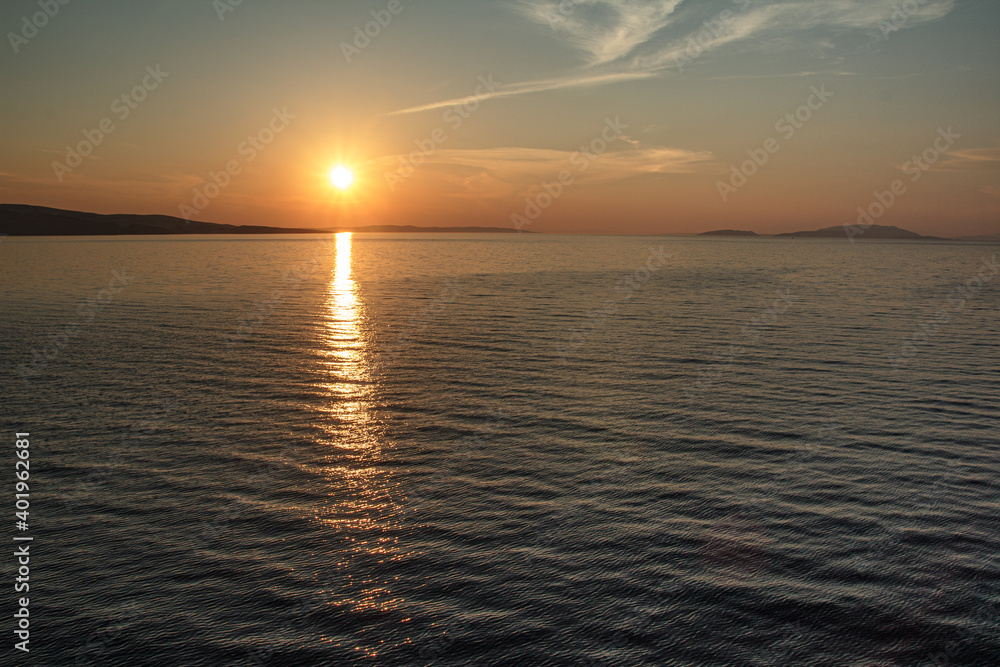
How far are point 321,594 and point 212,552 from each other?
77.5 inches

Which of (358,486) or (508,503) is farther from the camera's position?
(358,486)

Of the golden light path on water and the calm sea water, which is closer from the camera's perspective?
the calm sea water

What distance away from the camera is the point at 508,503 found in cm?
1030

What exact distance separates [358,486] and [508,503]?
2616 mm

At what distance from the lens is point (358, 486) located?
1096 cm

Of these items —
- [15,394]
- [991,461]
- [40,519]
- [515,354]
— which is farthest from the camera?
[515,354]

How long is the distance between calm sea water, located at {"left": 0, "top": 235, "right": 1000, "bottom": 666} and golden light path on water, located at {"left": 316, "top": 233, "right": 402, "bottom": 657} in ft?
0.20

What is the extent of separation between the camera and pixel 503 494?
10.6 m

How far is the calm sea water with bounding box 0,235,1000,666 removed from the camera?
22.8 ft

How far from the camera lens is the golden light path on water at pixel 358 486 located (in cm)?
791

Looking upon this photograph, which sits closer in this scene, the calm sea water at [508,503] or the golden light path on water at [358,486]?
the calm sea water at [508,503]

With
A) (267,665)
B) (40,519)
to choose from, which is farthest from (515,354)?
(267,665)

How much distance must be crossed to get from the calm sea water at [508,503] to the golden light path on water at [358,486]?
0.20 feet

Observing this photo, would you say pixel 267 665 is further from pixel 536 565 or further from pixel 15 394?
pixel 15 394
